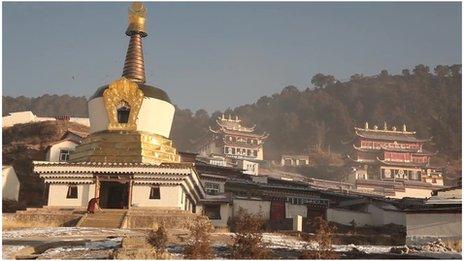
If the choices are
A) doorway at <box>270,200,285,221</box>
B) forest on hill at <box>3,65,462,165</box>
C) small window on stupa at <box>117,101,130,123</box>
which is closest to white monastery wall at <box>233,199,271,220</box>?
doorway at <box>270,200,285,221</box>

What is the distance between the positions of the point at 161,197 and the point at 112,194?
3.17 metres

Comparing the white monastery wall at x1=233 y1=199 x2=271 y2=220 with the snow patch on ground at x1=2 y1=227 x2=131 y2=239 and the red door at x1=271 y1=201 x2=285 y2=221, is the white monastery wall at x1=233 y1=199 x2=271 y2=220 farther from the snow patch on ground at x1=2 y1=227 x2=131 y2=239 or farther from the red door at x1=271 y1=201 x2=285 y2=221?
the snow patch on ground at x1=2 y1=227 x2=131 y2=239

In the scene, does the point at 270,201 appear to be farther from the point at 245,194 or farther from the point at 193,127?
the point at 193,127

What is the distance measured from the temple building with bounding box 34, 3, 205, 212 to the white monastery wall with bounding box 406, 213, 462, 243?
9079 mm

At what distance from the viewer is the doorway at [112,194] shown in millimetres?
26047

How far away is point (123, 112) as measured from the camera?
27.3 m

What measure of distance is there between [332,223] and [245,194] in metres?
6.66

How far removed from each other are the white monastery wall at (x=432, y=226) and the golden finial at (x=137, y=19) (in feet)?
57.1

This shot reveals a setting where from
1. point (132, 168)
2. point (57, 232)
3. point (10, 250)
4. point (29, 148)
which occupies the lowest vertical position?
point (10, 250)

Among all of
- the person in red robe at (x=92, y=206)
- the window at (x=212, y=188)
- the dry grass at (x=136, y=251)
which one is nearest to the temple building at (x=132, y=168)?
the person in red robe at (x=92, y=206)

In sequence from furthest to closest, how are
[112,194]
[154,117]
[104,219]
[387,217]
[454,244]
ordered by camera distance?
[387,217] → [154,117] → [112,194] → [104,219] → [454,244]

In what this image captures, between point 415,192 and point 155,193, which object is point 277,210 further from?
point 415,192

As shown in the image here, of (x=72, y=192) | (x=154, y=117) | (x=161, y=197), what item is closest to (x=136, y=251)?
(x=161, y=197)

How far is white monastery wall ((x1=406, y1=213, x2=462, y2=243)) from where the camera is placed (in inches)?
765
